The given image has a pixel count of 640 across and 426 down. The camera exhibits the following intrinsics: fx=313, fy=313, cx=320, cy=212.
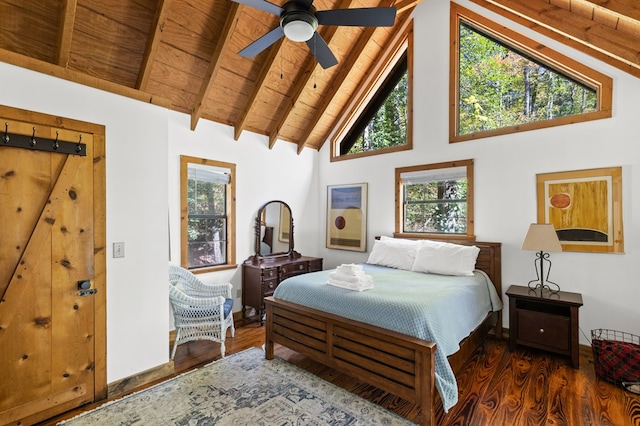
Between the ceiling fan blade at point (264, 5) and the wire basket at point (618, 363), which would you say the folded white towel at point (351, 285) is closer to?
the wire basket at point (618, 363)

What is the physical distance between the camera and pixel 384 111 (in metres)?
5.04

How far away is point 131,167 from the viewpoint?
103 inches

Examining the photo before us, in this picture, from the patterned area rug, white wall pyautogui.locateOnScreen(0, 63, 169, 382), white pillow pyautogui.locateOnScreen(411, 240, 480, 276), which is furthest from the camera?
white pillow pyautogui.locateOnScreen(411, 240, 480, 276)

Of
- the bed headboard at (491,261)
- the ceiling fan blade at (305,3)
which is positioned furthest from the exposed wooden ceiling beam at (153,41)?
the bed headboard at (491,261)

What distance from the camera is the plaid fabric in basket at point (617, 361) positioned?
2578 mm

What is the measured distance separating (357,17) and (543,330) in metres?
3.33

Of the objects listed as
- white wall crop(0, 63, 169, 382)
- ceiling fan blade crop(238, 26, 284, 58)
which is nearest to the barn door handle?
white wall crop(0, 63, 169, 382)

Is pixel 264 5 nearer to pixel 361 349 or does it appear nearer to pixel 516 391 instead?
pixel 361 349

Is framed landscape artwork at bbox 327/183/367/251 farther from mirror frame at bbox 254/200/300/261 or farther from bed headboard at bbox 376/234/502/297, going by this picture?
bed headboard at bbox 376/234/502/297

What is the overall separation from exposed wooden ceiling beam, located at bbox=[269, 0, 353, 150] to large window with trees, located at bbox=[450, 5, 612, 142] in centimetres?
165

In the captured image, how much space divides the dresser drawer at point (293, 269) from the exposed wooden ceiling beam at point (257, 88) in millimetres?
1979

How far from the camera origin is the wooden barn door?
6.88 feet

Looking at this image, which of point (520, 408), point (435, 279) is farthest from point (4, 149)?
point (520, 408)

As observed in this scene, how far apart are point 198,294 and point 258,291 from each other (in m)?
0.84
